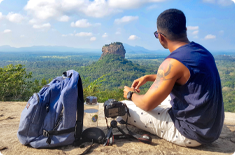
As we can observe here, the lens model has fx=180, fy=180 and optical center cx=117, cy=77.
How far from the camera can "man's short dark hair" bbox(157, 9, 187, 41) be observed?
1853mm

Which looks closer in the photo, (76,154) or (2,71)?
(76,154)

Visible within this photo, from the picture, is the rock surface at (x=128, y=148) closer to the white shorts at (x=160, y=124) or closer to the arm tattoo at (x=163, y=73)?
the white shorts at (x=160, y=124)

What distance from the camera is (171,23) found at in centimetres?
185

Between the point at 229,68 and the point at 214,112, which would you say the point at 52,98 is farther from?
the point at 229,68

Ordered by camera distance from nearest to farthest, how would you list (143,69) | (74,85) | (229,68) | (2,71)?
(74,85)
(2,71)
(229,68)
(143,69)

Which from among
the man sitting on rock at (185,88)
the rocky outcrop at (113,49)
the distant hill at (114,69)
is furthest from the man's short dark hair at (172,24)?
the rocky outcrop at (113,49)

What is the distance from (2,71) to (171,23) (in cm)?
589

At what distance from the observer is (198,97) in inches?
70.2

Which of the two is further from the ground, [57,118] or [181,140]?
[57,118]

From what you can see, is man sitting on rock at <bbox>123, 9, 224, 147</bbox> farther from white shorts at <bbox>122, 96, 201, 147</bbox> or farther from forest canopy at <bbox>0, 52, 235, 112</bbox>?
forest canopy at <bbox>0, 52, 235, 112</bbox>

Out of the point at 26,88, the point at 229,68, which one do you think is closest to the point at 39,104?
the point at 26,88

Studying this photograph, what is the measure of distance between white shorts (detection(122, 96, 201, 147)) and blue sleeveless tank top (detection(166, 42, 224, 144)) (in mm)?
103

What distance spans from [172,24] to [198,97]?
0.79 m

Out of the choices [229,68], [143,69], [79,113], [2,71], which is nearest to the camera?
[79,113]
